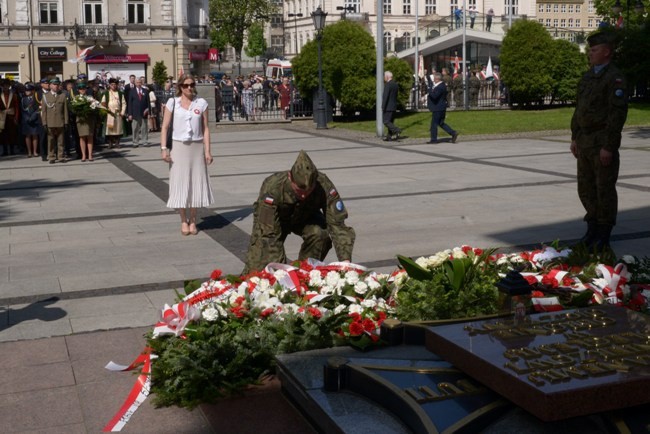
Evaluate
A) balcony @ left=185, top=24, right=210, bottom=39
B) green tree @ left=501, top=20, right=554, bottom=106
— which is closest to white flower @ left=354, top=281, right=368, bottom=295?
green tree @ left=501, top=20, right=554, bottom=106

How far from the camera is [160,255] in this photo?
9.20 metres

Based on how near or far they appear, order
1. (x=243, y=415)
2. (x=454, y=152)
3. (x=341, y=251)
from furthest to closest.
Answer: (x=454, y=152) < (x=341, y=251) < (x=243, y=415)

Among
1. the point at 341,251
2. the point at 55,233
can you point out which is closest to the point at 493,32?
the point at 55,233

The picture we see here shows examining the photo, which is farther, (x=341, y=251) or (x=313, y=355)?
(x=341, y=251)

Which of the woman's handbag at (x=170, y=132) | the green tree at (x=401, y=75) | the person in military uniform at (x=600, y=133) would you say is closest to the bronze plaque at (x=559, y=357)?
the person in military uniform at (x=600, y=133)

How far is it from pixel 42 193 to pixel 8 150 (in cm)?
873

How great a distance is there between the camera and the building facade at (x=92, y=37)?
5928 centimetres

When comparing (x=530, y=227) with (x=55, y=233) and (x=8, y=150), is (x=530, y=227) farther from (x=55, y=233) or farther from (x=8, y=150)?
(x=8, y=150)

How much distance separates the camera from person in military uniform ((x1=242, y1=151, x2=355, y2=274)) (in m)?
6.27

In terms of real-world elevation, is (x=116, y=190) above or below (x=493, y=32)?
below

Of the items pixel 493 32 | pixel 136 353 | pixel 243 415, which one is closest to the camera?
pixel 243 415

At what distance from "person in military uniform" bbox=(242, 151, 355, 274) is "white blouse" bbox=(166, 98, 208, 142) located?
409 cm

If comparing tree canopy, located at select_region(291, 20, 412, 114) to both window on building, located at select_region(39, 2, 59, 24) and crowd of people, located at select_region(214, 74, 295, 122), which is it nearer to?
crowd of people, located at select_region(214, 74, 295, 122)

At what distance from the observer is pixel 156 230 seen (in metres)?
10.7
